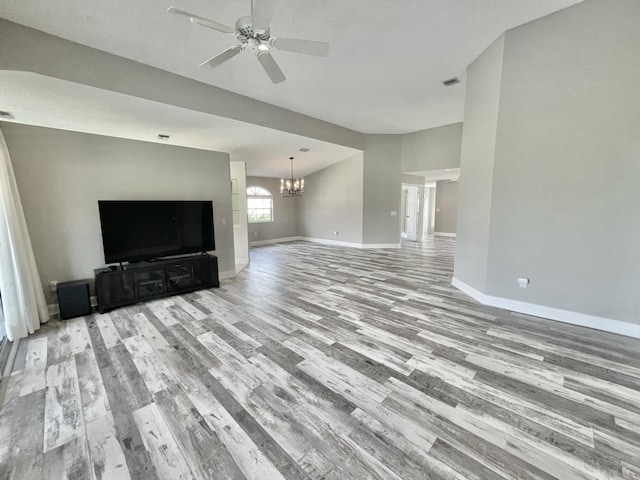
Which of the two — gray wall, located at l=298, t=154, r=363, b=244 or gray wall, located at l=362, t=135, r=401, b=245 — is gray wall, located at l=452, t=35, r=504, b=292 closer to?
gray wall, located at l=362, t=135, r=401, b=245

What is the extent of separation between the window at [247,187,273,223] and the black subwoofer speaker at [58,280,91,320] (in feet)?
19.9

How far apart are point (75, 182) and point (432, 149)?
7.94 metres

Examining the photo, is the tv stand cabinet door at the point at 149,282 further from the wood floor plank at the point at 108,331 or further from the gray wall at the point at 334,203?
the gray wall at the point at 334,203

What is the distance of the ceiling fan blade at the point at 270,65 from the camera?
8.45 ft

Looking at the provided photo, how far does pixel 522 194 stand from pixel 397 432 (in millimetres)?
3334

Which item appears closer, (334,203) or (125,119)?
(125,119)

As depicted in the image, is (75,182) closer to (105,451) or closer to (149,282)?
(149,282)

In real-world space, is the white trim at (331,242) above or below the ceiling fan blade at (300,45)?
below

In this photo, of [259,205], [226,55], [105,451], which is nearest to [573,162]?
[226,55]

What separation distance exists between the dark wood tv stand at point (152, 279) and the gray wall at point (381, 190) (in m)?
5.28

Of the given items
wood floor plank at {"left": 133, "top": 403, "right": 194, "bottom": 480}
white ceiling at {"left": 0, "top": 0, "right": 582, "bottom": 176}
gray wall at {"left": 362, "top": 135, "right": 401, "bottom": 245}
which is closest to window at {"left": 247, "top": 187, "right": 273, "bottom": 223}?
gray wall at {"left": 362, "top": 135, "right": 401, "bottom": 245}

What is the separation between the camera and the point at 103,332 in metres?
3.03

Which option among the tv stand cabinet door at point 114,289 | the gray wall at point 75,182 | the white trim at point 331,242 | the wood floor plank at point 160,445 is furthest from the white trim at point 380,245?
the wood floor plank at point 160,445

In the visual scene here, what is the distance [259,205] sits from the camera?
9656 millimetres
